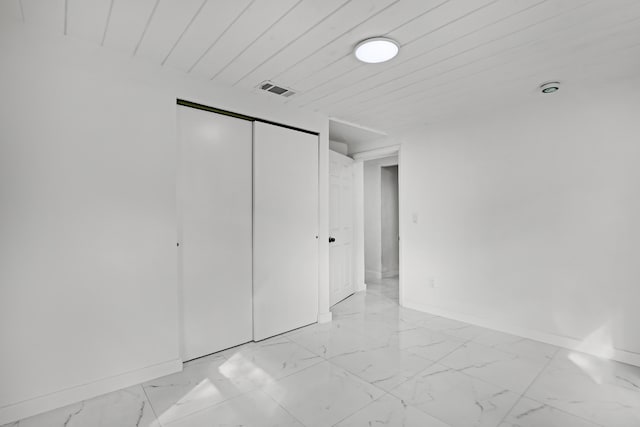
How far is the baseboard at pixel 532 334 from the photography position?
2632 mm

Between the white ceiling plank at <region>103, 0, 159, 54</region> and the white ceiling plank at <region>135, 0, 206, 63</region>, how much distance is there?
4 cm

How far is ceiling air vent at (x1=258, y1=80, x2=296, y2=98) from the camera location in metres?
2.73

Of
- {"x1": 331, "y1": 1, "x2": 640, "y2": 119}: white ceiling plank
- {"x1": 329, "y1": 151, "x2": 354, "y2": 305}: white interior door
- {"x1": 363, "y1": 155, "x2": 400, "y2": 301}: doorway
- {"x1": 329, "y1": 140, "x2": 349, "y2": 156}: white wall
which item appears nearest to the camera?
{"x1": 331, "y1": 1, "x2": 640, "y2": 119}: white ceiling plank

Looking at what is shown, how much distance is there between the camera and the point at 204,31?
6.42 ft

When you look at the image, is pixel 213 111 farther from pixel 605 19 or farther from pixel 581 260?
pixel 581 260

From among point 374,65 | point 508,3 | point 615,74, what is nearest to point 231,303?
point 374,65

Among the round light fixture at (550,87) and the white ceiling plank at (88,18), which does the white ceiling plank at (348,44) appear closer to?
the white ceiling plank at (88,18)

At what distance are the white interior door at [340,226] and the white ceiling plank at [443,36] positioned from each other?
61.8 inches

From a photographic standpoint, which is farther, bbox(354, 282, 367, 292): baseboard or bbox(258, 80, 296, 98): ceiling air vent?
bbox(354, 282, 367, 292): baseboard

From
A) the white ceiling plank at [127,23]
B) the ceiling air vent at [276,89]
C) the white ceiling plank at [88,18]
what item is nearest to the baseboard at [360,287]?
the ceiling air vent at [276,89]

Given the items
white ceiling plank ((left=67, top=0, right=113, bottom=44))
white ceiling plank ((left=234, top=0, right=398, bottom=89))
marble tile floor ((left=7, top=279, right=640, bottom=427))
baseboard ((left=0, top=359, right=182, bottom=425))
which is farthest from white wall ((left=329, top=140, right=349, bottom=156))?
baseboard ((left=0, top=359, right=182, bottom=425))

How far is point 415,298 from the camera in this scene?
411 centimetres

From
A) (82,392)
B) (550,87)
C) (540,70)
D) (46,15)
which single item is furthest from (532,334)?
(46,15)

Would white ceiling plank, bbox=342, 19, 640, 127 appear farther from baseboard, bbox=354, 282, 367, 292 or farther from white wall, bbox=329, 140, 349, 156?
baseboard, bbox=354, 282, 367, 292
